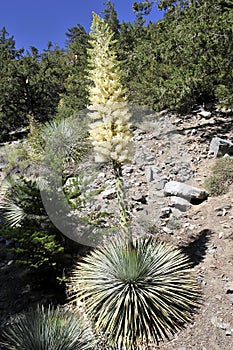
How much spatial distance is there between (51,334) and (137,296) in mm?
1203

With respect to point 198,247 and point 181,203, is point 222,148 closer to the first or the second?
point 181,203

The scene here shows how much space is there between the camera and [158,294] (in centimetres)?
383

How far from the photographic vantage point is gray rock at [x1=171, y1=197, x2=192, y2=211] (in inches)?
263

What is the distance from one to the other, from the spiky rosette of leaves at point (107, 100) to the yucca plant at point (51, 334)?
7.58 ft

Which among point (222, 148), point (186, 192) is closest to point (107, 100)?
point (186, 192)

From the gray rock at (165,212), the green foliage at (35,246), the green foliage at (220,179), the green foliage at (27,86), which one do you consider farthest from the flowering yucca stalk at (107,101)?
the green foliage at (27,86)

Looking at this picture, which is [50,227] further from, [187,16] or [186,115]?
[186,115]

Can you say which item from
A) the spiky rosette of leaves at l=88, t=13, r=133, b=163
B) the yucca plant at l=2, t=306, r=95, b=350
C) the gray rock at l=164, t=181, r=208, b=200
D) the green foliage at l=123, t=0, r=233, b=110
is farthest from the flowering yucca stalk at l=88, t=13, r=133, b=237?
the green foliage at l=123, t=0, r=233, b=110

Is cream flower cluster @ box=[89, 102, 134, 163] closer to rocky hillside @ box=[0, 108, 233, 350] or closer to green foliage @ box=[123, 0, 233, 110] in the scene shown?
rocky hillside @ box=[0, 108, 233, 350]

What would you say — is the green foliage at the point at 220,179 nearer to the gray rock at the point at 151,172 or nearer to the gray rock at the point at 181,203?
the gray rock at the point at 181,203

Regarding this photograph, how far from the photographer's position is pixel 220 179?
7180 millimetres

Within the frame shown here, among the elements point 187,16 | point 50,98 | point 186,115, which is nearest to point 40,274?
point 187,16

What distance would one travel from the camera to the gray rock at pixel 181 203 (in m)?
6.67

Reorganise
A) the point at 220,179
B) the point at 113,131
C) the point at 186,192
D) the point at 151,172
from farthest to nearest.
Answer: the point at 151,172
the point at 220,179
the point at 186,192
the point at 113,131
